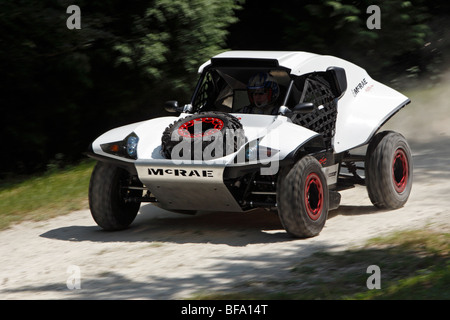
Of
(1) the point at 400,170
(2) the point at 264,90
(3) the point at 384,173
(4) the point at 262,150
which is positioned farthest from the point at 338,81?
(4) the point at 262,150

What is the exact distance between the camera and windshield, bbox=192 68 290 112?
403 inches

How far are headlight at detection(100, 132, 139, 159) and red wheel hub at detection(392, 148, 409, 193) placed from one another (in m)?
3.21

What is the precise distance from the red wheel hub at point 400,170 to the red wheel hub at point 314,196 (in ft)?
5.09

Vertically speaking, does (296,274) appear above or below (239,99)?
below

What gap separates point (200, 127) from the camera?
8.92m

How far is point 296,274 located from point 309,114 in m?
2.70

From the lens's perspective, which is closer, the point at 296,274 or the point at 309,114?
the point at 296,274

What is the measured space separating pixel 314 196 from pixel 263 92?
56.9 inches

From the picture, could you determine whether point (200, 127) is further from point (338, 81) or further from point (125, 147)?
point (338, 81)

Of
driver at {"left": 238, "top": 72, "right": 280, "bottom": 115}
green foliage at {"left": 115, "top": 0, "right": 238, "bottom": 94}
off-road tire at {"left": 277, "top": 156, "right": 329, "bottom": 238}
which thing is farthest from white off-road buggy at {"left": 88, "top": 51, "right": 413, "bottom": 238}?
green foliage at {"left": 115, "top": 0, "right": 238, "bottom": 94}

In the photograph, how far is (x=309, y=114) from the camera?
9.73 metres

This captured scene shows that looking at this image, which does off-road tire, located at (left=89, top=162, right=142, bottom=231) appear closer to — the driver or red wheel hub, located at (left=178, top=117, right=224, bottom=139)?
red wheel hub, located at (left=178, top=117, right=224, bottom=139)

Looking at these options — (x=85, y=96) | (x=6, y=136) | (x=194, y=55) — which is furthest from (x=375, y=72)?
(x=6, y=136)

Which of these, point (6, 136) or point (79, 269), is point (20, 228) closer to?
point (79, 269)
